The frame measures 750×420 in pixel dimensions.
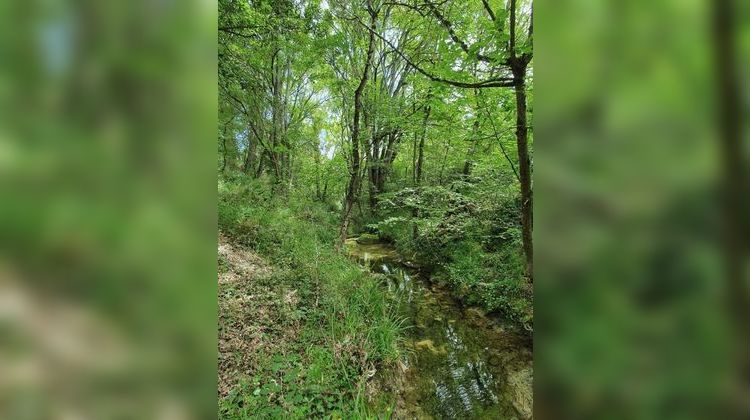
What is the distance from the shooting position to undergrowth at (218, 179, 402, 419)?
2.64m

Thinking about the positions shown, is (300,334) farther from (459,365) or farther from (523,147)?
(523,147)

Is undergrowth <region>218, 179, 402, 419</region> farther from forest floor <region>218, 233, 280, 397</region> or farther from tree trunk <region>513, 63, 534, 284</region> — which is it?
→ tree trunk <region>513, 63, 534, 284</region>
